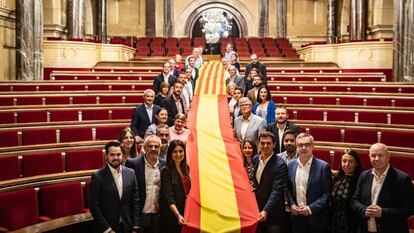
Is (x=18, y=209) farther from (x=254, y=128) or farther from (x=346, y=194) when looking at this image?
(x=346, y=194)

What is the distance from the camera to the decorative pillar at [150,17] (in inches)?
766

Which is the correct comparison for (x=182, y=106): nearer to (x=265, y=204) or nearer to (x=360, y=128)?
(x=360, y=128)

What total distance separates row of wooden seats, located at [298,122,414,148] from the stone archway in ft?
47.4

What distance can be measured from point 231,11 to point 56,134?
50.4 ft

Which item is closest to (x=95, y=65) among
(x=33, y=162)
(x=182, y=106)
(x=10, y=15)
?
(x=10, y=15)

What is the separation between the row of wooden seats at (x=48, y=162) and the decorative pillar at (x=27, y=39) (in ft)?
18.1

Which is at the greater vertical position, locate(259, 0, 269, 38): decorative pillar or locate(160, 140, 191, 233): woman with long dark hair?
locate(259, 0, 269, 38): decorative pillar

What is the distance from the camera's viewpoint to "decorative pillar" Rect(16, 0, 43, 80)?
10109 millimetres

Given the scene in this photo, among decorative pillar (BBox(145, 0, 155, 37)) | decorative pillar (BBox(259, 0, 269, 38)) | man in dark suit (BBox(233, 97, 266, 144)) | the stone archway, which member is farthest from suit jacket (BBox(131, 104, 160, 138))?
the stone archway

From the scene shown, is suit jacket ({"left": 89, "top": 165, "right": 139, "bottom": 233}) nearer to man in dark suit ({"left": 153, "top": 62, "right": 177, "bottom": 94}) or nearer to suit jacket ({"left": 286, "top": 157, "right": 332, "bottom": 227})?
suit jacket ({"left": 286, "top": 157, "right": 332, "bottom": 227})

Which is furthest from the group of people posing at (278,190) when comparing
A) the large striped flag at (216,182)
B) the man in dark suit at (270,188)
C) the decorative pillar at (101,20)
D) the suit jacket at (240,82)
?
the decorative pillar at (101,20)

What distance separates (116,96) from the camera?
325 inches

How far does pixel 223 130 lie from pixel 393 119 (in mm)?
2207

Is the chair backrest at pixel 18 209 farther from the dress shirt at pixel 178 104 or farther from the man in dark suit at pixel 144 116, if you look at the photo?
the dress shirt at pixel 178 104
